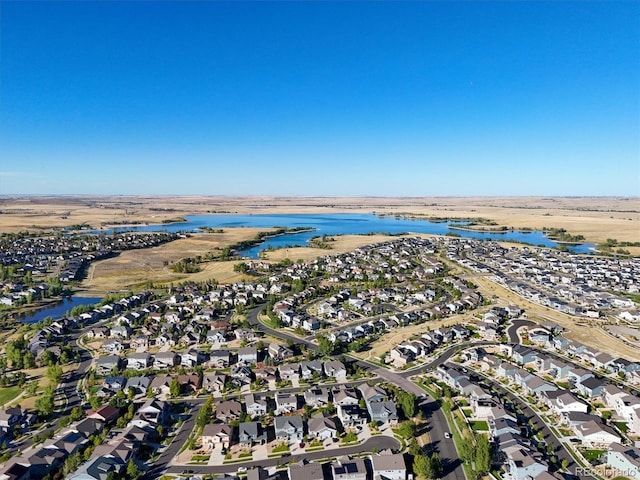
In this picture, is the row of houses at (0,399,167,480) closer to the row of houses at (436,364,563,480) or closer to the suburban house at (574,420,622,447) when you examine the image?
the row of houses at (436,364,563,480)

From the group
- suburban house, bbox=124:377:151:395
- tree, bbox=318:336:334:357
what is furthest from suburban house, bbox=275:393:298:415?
suburban house, bbox=124:377:151:395

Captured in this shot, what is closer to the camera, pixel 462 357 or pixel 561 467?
pixel 561 467

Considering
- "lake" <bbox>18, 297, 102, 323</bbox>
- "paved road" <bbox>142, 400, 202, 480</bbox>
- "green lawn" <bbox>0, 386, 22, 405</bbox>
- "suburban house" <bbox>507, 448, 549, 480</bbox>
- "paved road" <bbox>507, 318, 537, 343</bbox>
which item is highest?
"suburban house" <bbox>507, 448, 549, 480</bbox>

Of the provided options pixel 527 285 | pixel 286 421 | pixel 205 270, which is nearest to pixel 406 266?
pixel 527 285

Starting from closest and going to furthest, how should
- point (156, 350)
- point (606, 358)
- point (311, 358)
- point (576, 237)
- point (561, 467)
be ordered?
point (561, 467) < point (606, 358) < point (311, 358) < point (156, 350) < point (576, 237)

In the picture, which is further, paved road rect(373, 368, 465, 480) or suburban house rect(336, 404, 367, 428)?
suburban house rect(336, 404, 367, 428)

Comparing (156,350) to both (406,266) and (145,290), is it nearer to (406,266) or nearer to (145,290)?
(145,290)

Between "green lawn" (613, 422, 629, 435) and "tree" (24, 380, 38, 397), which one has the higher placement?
"green lawn" (613, 422, 629, 435)

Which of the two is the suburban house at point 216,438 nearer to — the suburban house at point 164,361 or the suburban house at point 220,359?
the suburban house at point 220,359
